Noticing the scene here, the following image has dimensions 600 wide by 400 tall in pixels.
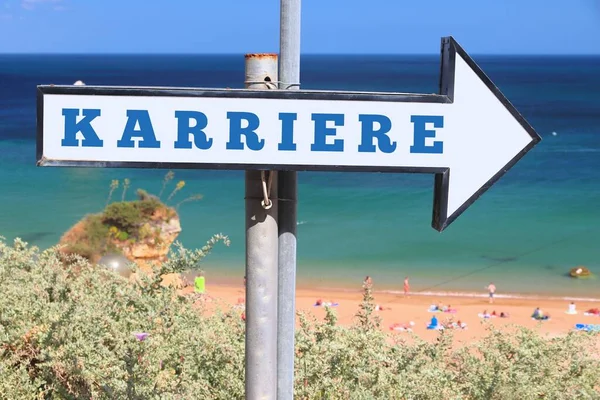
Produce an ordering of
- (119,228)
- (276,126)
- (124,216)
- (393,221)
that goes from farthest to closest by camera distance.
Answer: (393,221) < (124,216) < (119,228) < (276,126)

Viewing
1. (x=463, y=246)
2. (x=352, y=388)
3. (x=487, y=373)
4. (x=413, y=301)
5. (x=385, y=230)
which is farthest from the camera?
(x=385, y=230)

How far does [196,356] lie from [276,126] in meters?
2.81

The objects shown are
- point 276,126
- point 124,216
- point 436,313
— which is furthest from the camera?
point 124,216

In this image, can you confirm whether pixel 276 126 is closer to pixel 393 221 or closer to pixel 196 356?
pixel 196 356

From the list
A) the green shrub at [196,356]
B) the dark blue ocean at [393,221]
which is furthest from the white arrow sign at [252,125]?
the dark blue ocean at [393,221]

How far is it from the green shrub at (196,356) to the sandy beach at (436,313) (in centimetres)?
1204

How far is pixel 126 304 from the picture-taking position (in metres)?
5.89

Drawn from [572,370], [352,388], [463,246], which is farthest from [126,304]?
[463,246]

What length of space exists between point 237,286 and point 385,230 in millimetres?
11434

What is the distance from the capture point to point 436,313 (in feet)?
67.6

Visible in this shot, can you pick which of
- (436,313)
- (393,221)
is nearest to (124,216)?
(436,313)

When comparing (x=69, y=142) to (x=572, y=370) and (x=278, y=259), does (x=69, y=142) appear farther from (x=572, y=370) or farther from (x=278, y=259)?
(x=572, y=370)

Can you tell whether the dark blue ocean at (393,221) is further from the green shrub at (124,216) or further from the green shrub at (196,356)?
the green shrub at (196,356)

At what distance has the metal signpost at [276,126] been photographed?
2.74 m
